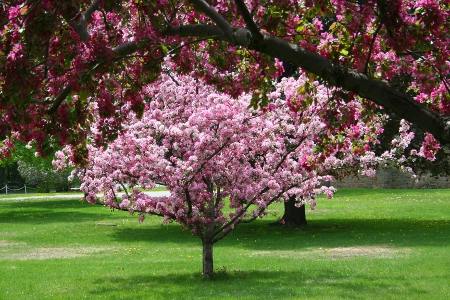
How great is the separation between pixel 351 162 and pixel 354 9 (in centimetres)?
1147

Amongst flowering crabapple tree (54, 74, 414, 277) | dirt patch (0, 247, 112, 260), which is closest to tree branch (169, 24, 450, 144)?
flowering crabapple tree (54, 74, 414, 277)

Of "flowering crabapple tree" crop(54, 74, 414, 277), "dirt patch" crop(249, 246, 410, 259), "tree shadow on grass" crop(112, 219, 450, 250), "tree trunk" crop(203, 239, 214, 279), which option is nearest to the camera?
"flowering crabapple tree" crop(54, 74, 414, 277)

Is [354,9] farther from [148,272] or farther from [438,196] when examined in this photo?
[438,196]

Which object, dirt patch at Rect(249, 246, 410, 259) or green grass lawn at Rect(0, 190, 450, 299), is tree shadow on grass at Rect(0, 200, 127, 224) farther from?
dirt patch at Rect(249, 246, 410, 259)

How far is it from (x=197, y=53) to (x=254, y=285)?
5461 millimetres

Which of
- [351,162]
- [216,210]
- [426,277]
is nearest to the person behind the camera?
[426,277]

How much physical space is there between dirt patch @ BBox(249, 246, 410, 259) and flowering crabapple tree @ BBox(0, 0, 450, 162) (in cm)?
926

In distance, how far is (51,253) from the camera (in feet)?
67.6

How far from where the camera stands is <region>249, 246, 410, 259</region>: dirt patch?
18.2 m

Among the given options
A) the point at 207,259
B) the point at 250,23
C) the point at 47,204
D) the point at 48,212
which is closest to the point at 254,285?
the point at 207,259

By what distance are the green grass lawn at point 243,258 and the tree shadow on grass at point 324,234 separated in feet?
0.11

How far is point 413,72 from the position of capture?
8.69m

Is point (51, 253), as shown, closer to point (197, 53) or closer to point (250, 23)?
point (197, 53)

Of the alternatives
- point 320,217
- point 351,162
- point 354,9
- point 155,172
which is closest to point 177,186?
point 155,172
